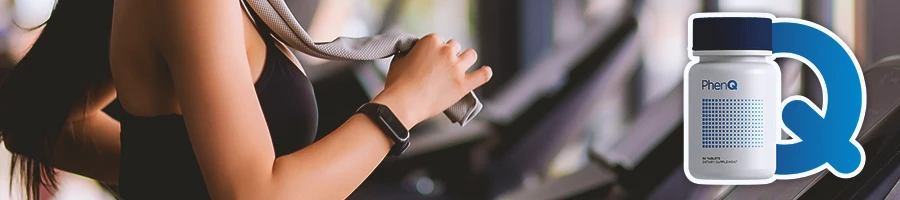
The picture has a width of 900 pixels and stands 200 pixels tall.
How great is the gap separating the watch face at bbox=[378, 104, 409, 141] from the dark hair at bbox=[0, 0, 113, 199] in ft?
0.94

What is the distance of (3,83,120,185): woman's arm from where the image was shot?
1.07m

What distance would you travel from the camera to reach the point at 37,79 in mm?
1024

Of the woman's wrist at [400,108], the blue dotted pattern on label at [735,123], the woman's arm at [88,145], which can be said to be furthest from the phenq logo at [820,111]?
the woman's arm at [88,145]

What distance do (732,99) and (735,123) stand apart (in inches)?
1.3

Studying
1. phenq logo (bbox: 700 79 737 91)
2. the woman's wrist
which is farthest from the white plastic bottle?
the woman's wrist

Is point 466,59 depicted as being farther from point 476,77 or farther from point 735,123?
point 735,123

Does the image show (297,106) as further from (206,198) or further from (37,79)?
(37,79)

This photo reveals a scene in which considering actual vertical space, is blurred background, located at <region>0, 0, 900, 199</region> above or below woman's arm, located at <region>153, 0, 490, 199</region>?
below

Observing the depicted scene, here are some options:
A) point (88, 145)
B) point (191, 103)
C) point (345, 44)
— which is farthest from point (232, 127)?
point (88, 145)

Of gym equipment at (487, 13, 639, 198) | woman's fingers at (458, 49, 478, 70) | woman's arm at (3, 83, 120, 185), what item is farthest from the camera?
gym equipment at (487, 13, 639, 198)

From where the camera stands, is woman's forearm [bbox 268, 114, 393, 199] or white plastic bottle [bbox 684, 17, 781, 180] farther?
white plastic bottle [bbox 684, 17, 781, 180]

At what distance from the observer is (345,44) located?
1.03 meters

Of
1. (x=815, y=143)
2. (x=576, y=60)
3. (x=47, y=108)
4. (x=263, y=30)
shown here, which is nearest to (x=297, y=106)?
(x=263, y=30)

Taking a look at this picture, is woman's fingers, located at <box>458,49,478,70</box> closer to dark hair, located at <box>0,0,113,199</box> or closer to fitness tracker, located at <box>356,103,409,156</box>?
fitness tracker, located at <box>356,103,409,156</box>
